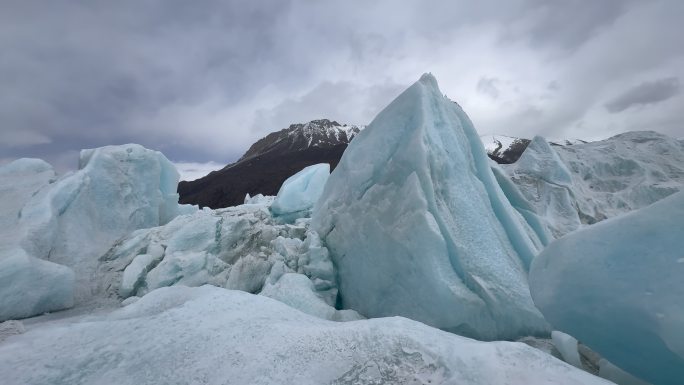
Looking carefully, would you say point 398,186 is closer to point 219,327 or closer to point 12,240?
point 219,327

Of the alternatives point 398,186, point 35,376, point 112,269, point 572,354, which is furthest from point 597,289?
point 112,269

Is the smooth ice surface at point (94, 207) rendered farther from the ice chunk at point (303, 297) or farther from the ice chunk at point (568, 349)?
the ice chunk at point (568, 349)

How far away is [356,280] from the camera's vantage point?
555 centimetres

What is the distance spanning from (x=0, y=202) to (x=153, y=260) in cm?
290

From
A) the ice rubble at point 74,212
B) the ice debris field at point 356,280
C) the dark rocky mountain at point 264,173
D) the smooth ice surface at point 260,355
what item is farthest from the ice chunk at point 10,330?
the dark rocky mountain at point 264,173

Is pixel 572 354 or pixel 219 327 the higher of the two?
pixel 219 327

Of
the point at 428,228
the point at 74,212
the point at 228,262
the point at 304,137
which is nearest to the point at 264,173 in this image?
the point at 304,137

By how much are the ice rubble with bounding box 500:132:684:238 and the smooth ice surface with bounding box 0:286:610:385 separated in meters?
9.58

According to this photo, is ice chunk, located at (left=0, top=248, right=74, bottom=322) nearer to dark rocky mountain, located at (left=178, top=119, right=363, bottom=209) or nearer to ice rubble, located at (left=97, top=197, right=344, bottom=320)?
ice rubble, located at (left=97, top=197, right=344, bottom=320)

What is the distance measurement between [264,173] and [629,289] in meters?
47.1

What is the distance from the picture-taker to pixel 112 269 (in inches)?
259

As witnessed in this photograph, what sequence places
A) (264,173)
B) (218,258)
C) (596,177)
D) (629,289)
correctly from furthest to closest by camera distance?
(264,173), (596,177), (218,258), (629,289)

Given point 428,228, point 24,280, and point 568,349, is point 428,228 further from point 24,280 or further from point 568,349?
point 24,280

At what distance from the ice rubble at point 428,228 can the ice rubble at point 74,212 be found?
13.4 ft
